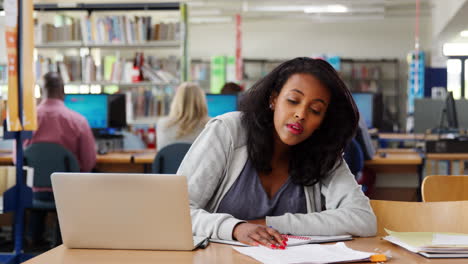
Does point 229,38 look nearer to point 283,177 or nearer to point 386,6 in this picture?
point 386,6

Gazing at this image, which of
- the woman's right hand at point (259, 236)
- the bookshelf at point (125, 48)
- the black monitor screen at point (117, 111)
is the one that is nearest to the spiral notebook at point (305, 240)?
the woman's right hand at point (259, 236)

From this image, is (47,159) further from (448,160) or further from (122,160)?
(448,160)

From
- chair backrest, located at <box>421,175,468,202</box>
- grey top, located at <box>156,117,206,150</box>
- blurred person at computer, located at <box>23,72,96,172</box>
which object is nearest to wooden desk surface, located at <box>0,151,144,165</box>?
blurred person at computer, located at <box>23,72,96,172</box>

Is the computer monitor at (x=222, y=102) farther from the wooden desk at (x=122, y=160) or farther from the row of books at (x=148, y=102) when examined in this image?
the row of books at (x=148, y=102)

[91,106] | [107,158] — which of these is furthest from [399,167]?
[91,106]

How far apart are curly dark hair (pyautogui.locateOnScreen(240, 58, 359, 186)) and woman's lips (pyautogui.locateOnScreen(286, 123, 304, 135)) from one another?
13cm

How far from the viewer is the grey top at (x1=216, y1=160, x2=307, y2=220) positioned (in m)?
Result: 1.93

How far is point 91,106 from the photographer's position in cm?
550

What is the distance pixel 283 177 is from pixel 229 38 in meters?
12.4

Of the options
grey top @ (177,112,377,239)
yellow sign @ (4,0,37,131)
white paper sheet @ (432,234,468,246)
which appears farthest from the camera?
yellow sign @ (4,0,37,131)

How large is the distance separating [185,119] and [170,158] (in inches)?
17.2

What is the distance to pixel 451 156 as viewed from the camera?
15.3 ft

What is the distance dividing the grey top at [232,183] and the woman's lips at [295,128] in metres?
0.19

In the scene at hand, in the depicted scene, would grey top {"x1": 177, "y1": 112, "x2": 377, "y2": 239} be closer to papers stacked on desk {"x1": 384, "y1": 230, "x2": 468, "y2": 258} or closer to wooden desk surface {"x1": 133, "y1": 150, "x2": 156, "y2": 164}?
papers stacked on desk {"x1": 384, "y1": 230, "x2": 468, "y2": 258}
